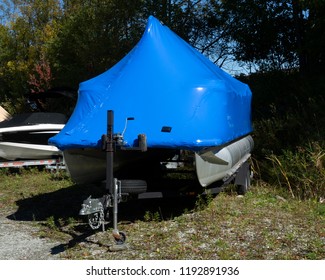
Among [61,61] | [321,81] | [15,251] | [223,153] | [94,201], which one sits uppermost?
[61,61]

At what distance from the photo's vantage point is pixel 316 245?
4.76 m

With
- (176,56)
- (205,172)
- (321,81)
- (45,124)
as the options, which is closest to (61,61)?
(45,124)

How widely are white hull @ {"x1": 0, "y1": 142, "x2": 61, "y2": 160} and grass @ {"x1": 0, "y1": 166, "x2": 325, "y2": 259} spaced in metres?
1.71

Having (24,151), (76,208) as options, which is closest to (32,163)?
(24,151)

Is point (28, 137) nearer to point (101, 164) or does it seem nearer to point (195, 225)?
point (101, 164)

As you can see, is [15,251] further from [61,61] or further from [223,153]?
[61,61]

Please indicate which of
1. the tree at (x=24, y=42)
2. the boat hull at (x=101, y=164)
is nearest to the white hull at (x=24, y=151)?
the boat hull at (x=101, y=164)

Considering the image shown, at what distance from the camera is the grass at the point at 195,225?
4730 mm

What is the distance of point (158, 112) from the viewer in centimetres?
575

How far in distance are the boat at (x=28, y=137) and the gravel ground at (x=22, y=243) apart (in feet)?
12.6

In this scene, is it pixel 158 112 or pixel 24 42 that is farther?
pixel 24 42

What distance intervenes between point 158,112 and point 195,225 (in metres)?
1.55
